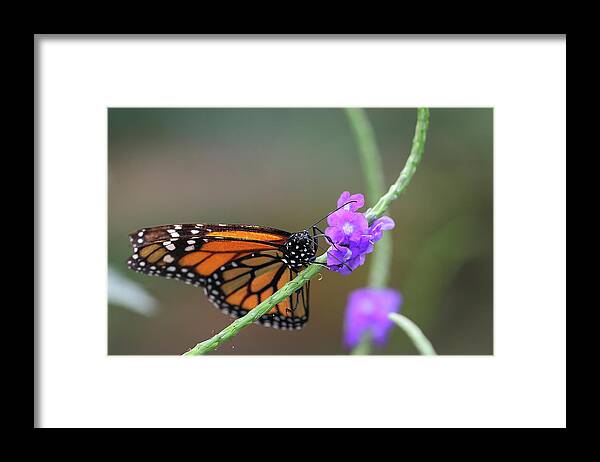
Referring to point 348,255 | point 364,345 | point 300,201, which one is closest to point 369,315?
point 364,345

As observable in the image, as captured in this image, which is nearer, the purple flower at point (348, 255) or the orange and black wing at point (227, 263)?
the purple flower at point (348, 255)

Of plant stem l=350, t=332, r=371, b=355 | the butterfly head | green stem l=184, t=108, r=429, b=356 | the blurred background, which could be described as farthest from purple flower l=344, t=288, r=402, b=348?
green stem l=184, t=108, r=429, b=356

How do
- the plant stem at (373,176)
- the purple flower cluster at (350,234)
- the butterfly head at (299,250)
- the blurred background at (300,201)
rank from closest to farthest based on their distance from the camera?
the purple flower cluster at (350,234), the butterfly head at (299,250), the plant stem at (373,176), the blurred background at (300,201)

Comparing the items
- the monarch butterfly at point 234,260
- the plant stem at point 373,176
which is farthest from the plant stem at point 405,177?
the plant stem at point 373,176

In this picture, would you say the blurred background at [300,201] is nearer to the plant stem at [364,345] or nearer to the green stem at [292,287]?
the plant stem at [364,345]

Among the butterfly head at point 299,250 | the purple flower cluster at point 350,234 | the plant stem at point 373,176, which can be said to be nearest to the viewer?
the purple flower cluster at point 350,234
